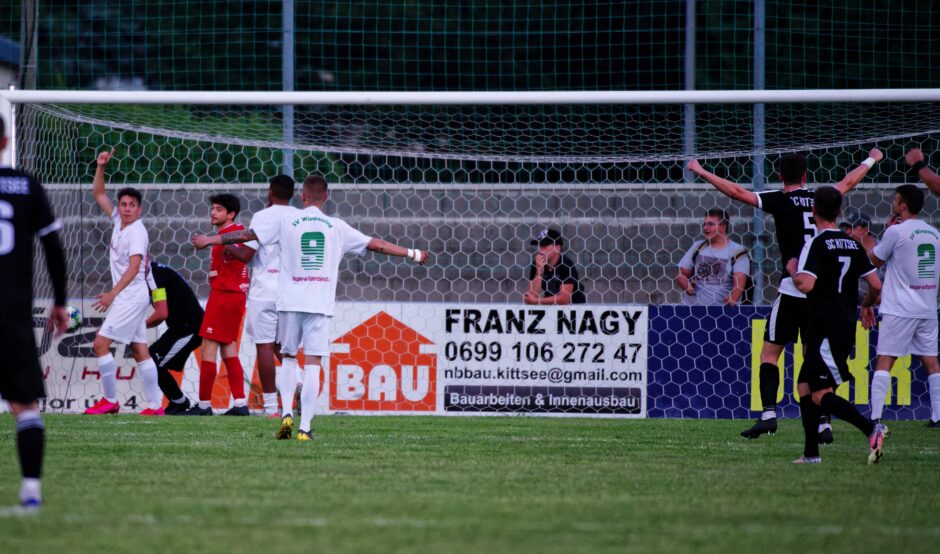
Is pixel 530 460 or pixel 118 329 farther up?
pixel 118 329

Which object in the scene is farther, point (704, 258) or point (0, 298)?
point (704, 258)

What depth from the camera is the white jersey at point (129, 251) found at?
1099 centimetres

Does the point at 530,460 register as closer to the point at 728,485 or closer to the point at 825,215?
the point at 728,485

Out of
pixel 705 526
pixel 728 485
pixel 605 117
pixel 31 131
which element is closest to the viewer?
pixel 705 526

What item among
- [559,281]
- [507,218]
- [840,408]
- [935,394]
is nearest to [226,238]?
[559,281]

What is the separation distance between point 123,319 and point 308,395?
3166 millimetres

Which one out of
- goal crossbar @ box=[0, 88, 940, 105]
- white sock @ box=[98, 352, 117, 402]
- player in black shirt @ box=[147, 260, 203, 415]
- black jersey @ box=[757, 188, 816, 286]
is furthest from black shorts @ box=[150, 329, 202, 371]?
black jersey @ box=[757, 188, 816, 286]

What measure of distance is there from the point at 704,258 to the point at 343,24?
9901mm

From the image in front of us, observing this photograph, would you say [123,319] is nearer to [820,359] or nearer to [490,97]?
[490,97]

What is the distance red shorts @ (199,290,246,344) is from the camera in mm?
11312

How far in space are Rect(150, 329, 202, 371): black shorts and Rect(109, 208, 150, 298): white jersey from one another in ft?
2.16

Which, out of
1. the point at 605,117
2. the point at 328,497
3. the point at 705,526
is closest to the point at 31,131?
the point at 605,117

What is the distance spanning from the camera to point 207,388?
11.6 metres

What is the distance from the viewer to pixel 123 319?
1115cm
